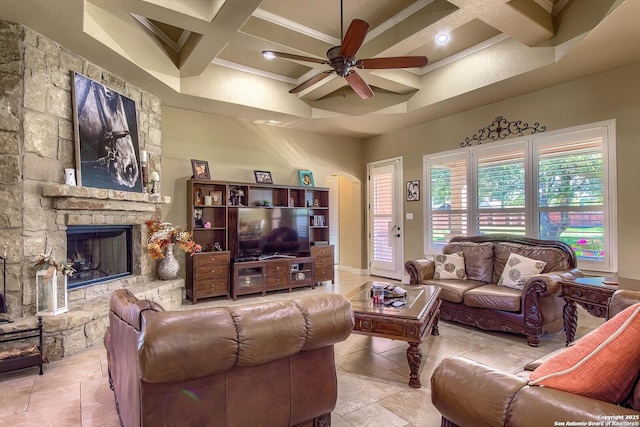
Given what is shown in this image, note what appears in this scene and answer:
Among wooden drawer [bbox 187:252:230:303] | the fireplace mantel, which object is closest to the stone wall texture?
the fireplace mantel

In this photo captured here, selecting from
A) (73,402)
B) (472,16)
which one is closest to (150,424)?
(73,402)

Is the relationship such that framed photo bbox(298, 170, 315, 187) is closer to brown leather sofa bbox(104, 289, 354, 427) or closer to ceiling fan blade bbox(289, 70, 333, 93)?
ceiling fan blade bbox(289, 70, 333, 93)

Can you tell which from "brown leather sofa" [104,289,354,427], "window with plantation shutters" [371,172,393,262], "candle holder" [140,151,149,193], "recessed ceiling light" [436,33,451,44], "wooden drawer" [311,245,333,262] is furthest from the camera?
"window with plantation shutters" [371,172,393,262]

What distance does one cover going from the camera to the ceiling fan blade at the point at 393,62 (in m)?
3.05

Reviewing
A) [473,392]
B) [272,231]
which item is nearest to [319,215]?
[272,231]

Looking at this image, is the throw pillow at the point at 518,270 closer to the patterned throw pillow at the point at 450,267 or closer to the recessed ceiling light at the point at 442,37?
the patterned throw pillow at the point at 450,267

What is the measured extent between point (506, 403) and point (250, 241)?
4889 millimetres

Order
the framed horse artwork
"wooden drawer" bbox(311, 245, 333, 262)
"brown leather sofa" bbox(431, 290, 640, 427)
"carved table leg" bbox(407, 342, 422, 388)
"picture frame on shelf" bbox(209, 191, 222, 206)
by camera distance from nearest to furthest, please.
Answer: "brown leather sofa" bbox(431, 290, 640, 427), "carved table leg" bbox(407, 342, 422, 388), the framed horse artwork, "picture frame on shelf" bbox(209, 191, 222, 206), "wooden drawer" bbox(311, 245, 333, 262)

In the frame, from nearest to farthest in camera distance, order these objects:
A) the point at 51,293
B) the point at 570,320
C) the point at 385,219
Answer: the point at 51,293 < the point at 570,320 < the point at 385,219

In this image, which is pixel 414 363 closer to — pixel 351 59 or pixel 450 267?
pixel 450 267

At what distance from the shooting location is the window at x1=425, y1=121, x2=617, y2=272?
13.5ft

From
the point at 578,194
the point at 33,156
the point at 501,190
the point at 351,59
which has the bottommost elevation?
the point at 578,194

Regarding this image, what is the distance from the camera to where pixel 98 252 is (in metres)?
4.05

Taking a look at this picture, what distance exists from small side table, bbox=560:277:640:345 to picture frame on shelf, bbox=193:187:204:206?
4.72 m
